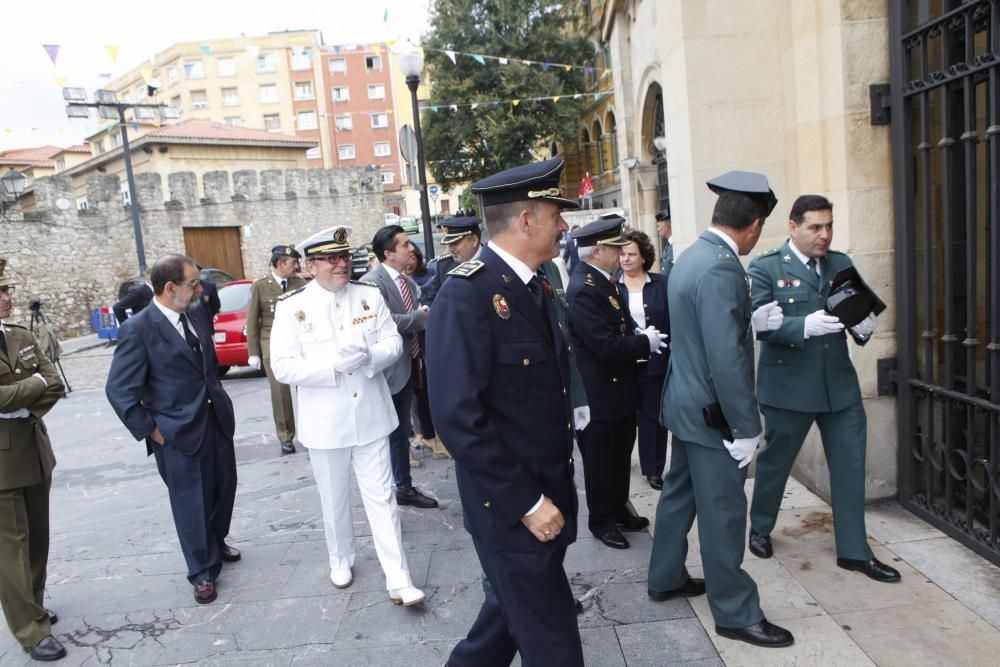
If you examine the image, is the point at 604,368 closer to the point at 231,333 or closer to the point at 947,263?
the point at 947,263

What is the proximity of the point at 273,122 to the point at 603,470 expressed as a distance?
63993mm

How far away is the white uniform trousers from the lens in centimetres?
387

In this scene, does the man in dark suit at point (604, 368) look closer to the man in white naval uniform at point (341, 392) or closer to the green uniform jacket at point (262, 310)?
the man in white naval uniform at point (341, 392)

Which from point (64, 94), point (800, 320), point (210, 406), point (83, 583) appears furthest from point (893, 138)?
point (64, 94)

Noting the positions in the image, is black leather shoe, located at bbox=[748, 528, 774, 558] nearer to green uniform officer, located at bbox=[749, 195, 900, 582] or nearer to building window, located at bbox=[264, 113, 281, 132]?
green uniform officer, located at bbox=[749, 195, 900, 582]

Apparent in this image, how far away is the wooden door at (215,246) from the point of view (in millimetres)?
27672

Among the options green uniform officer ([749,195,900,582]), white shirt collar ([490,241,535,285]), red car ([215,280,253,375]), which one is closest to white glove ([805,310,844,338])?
green uniform officer ([749,195,900,582])

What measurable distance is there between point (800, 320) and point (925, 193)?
1099 millimetres

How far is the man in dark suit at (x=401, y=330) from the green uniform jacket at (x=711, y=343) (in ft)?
8.28

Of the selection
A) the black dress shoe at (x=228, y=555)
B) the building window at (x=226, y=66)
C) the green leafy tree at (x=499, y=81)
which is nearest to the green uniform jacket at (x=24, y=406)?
the black dress shoe at (x=228, y=555)

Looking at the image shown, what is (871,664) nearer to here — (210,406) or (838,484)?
(838,484)

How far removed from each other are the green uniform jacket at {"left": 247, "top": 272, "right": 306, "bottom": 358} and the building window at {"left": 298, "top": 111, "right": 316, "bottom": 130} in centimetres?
5908

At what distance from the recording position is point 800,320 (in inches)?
147

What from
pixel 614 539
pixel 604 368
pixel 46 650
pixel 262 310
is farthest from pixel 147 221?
pixel 614 539
